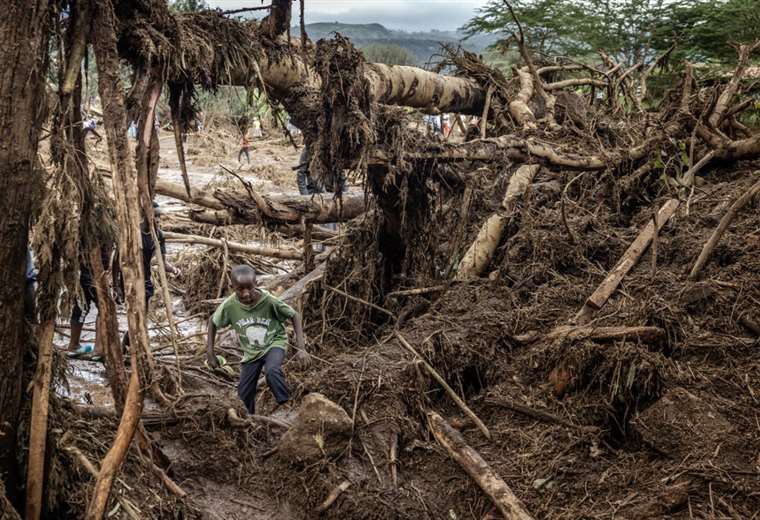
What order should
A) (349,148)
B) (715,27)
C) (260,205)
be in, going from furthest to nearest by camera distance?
(715,27)
(260,205)
(349,148)

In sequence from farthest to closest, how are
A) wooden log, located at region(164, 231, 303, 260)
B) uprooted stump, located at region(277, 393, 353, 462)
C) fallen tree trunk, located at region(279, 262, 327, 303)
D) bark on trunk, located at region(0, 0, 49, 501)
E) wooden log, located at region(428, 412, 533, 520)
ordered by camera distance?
wooden log, located at region(164, 231, 303, 260)
fallen tree trunk, located at region(279, 262, 327, 303)
uprooted stump, located at region(277, 393, 353, 462)
wooden log, located at region(428, 412, 533, 520)
bark on trunk, located at region(0, 0, 49, 501)

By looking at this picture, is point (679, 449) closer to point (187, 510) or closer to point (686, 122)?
point (187, 510)

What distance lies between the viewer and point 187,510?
3.42m

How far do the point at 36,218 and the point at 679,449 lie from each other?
3536 millimetres

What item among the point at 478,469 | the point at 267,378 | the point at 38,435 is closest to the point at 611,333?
the point at 478,469

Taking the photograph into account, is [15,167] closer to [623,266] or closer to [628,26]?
[623,266]

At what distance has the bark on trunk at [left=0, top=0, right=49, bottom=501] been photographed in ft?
8.14

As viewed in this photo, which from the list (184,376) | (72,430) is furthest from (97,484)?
(184,376)

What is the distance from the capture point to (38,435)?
8.93 feet

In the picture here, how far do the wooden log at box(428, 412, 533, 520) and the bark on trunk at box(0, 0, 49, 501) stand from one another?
2454 mm

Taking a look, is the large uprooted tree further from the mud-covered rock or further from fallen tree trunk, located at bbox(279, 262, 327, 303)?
the mud-covered rock

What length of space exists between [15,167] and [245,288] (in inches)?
90.8

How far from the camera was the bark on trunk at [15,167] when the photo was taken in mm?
2482

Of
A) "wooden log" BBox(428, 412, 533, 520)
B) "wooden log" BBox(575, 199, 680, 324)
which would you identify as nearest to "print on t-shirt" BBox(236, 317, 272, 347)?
"wooden log" BBox(428, 412, 533, 520)
